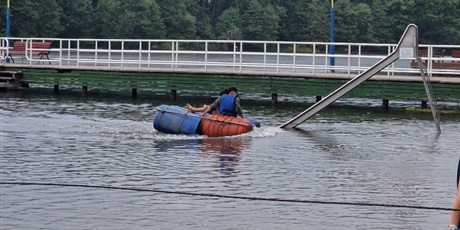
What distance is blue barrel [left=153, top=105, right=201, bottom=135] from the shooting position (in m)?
28.4

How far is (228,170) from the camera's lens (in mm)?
22328

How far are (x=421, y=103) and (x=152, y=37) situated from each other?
6469cm

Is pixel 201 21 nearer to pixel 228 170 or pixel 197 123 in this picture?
pixel 197 123

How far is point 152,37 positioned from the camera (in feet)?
332

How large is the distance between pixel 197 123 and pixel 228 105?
914 millimetres

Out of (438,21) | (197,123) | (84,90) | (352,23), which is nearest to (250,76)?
(84,90)

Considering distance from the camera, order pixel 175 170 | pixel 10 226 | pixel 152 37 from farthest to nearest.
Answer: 1. pixel 152 37
2. pixel 175 170
3. pixel 10 226

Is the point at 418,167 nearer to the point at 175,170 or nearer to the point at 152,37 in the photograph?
the point at 175,170

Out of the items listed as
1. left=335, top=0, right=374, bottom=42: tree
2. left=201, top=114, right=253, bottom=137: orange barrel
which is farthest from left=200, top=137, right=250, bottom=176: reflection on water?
left=335, top=0, right=374, bottom=42: tree

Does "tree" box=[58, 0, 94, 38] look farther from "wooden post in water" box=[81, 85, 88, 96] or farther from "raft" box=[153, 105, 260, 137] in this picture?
"raft" box=[153, 105, 260, 137]

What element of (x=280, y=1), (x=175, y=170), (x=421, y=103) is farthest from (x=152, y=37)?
(x=175, y=170)

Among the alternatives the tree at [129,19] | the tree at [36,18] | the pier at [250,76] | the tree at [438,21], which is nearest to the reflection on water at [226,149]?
the pier at [250,76]

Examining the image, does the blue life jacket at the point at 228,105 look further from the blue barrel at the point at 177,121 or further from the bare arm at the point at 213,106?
the blue barrel at the point at 177,121

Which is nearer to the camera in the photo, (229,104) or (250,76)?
(229,104)
